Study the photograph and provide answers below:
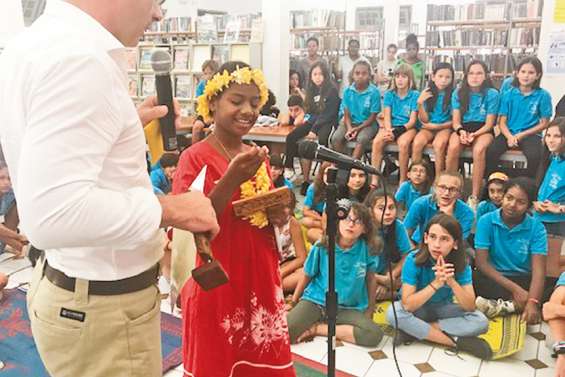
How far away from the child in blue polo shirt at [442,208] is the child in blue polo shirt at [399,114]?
1.50 metres

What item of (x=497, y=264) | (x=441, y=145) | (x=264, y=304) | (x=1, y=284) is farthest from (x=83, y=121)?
(x=441, y=145)

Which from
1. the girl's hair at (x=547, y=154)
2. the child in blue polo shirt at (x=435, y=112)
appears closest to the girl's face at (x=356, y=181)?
the child in blue polo shirt at (x=435, y=112)

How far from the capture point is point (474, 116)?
180 inches

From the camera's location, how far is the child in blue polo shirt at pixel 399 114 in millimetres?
4883

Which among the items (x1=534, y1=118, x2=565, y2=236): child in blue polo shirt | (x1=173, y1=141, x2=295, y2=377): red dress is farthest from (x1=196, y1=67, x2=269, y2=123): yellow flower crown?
(x1=534, y1=118, x2=565, y2=236): child in blue polo shirt

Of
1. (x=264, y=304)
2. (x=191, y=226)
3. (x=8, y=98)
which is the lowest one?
(x=264, y=304)

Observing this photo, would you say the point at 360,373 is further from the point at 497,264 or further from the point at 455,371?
the point at 497,264

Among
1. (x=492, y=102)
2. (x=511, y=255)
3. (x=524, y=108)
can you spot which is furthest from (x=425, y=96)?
(x=511, y=255)

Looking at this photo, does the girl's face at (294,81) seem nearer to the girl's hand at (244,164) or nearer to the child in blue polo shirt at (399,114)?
the child in blue polo shirt at (399,114)

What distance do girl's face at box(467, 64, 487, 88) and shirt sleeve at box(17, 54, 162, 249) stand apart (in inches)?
170

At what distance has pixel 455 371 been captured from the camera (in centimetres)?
233

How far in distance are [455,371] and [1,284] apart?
248 centimetres

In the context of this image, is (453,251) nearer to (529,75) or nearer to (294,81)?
(529,75)

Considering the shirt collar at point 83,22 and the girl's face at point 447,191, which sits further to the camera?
the girl's face at point 447,191
